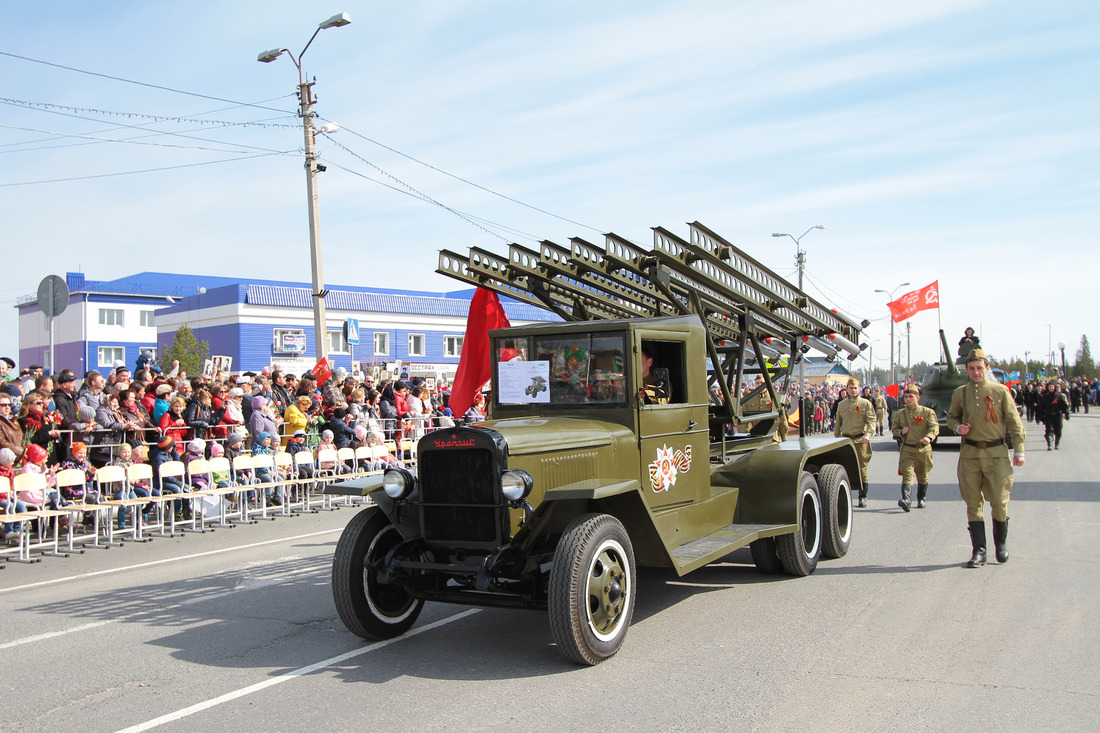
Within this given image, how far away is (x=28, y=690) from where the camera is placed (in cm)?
504

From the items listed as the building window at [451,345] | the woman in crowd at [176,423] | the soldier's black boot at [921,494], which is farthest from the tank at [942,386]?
the building window at [451,345]

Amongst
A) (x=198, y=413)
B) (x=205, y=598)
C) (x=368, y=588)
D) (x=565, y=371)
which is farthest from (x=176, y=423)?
(x=565, y=371)

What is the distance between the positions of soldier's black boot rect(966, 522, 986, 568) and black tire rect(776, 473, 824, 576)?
4.30 ft

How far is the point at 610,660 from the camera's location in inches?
211

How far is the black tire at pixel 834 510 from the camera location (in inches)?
328

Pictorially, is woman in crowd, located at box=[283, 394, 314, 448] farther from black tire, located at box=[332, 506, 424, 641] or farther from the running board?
the running board

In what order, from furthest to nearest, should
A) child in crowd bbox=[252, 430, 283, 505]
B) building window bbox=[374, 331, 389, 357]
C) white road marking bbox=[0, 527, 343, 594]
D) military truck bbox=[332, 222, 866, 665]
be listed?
building window bbox=[374, 331, 389, 357]
child in crowd bbox=[252, 430, 283, 505]
white road marking bbox=[0, 527, 343, 594]
military truck bbox=[332, 222, 866, 665]

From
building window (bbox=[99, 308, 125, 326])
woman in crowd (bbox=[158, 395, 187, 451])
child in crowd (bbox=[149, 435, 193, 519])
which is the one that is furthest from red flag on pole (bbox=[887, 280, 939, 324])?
building window (bbox=[99, 308, 125, 326])

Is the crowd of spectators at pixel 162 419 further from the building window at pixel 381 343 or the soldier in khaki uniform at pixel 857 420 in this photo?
the building window at pixel 381 343

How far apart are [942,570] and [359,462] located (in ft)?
35.9

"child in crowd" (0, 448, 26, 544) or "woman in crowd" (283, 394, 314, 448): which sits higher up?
"woman in crowd" (283, 394, 314, 448)

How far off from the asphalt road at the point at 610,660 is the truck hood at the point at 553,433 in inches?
51.6

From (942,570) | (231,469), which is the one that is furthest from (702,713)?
(231,469)

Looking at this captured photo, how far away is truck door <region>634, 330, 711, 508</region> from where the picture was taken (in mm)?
6414
